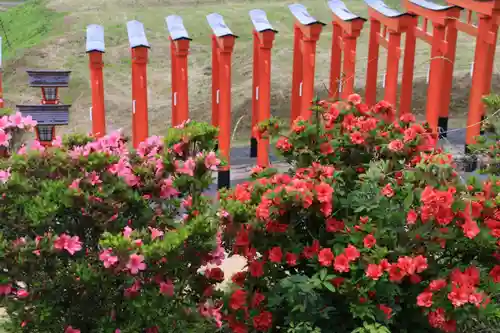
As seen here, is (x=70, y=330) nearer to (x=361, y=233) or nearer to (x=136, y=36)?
(x=361, y=233)

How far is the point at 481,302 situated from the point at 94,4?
1976cm

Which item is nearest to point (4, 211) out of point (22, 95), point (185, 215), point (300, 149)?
point (185, 215)

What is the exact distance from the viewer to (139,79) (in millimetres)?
8766

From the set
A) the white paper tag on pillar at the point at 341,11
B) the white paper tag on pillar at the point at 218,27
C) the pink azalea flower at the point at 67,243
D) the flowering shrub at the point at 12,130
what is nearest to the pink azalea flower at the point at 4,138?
the flowering shrub at the point at 12,130

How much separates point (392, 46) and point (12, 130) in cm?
673

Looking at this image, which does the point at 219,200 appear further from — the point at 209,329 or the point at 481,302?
the point at 481,302

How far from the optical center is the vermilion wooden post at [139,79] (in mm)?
8609

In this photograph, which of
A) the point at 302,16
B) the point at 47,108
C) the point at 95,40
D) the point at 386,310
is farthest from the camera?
the point at 302,16

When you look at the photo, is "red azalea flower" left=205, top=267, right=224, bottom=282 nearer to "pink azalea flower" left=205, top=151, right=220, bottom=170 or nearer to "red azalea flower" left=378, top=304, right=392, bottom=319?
"pink azalea flower" left=205, top=151, right=220, bottom=170

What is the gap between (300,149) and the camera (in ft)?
14.7

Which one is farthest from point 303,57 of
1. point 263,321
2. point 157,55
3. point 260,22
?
point 157,55

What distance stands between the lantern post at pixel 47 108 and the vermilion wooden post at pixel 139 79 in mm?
901

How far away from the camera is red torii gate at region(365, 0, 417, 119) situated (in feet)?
30.7

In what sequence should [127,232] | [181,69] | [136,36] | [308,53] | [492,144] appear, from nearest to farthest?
[127,232], [492,144], [136,36], [181,69], [308,53]
